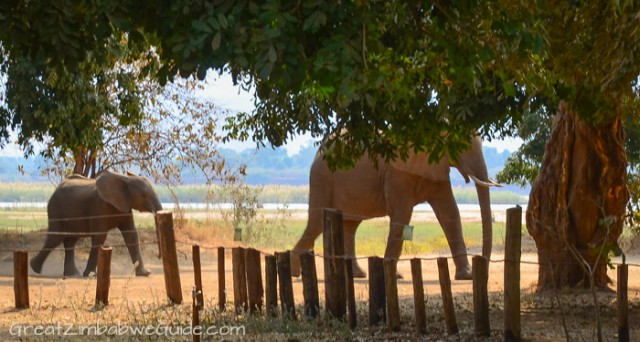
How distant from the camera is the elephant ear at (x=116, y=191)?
64.6ft

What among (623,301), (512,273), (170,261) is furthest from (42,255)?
(623,301)

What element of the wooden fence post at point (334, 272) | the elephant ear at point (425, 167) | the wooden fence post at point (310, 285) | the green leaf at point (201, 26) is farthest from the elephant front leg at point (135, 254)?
the green leaf at point (201, 26)

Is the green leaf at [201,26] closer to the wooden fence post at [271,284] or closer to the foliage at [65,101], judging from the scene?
the wooden fence post at [271,284]

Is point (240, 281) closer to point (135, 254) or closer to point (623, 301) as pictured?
point (623, 301)

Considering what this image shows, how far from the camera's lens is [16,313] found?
12867 millimetres

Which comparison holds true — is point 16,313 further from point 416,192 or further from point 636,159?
point 636,159

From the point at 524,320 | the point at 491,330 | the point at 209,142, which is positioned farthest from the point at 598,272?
the point at 209,142

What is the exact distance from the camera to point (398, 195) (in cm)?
1800

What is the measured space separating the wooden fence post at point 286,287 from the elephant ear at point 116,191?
8.48 m

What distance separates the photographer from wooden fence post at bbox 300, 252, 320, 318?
11391 millimetres

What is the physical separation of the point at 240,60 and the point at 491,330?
502cm

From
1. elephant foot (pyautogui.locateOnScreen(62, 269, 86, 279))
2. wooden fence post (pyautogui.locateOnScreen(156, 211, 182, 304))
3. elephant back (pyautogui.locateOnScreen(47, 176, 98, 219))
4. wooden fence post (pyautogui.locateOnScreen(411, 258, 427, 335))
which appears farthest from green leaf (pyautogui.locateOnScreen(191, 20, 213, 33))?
elephant back (pyautogui.locateOnScreen(47, 176, 98, 219))

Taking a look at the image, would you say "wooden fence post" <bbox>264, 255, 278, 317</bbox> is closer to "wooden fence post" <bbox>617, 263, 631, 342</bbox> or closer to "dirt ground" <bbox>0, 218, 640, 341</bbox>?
"dirt ground" <bbox>0, 218, 640, 341</bbox>

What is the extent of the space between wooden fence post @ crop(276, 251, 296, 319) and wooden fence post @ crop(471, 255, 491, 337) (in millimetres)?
1976
